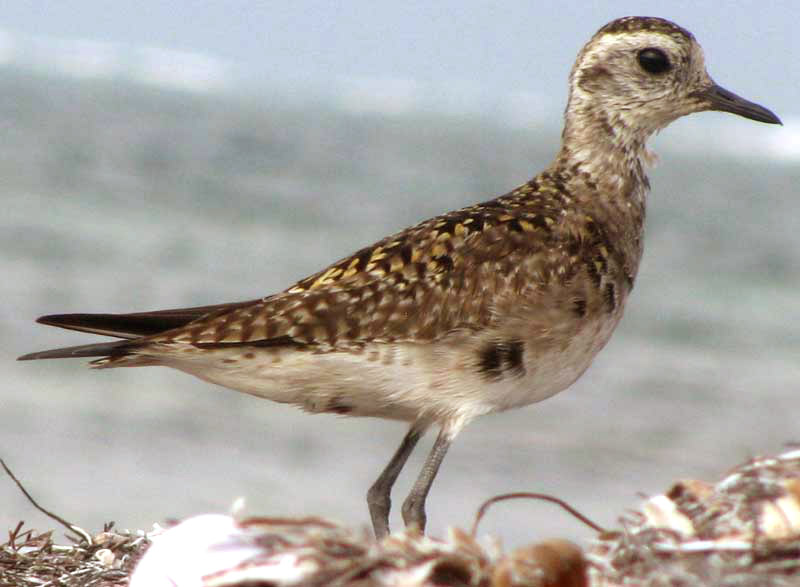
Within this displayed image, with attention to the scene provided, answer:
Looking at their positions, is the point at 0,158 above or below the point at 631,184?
above

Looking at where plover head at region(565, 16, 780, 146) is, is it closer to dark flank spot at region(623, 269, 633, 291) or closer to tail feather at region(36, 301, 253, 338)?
dark flank spot at region(623, 269, 633, 291)

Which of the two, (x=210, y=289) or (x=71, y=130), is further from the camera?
(x=71, y=130)

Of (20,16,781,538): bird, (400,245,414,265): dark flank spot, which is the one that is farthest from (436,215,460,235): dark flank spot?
(400,245,414,265): dark flank spot

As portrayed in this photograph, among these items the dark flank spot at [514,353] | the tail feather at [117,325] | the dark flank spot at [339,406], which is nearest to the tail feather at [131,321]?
the tail feather at [117,325]

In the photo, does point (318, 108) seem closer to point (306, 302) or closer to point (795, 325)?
point (795, 325)

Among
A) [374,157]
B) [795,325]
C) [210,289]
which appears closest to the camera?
[210,289]

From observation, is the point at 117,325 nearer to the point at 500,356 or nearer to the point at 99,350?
the point at 99,350

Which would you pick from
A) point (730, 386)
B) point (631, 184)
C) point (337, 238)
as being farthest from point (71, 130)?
point (631, 184)
